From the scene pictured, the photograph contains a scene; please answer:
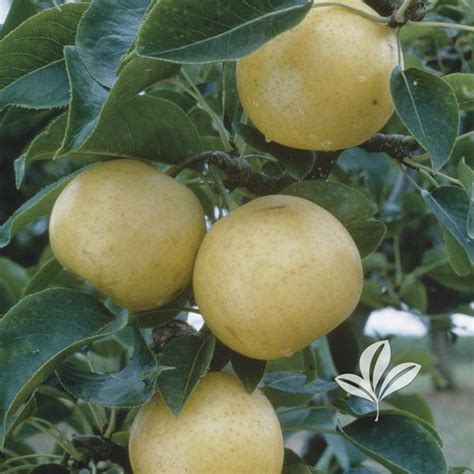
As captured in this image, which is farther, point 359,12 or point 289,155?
point 289,155

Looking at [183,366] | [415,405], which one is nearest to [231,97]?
[183,366]

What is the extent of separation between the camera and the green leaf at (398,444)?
82 centimetres

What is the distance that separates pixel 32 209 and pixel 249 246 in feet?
0.87

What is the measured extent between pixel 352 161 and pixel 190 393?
930 mm

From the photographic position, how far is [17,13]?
3.04 ft

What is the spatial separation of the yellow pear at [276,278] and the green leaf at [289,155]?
0.26 feet

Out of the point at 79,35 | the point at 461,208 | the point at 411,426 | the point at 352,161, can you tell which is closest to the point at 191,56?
the point at 79,35

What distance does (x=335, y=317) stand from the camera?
0.75m

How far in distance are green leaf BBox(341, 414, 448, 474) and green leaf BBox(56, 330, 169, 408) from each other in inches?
9.4

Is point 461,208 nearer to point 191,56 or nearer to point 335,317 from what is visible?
point 335,317

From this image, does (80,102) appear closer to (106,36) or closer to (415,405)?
(106,36)

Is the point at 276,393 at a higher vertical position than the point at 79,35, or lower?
lower

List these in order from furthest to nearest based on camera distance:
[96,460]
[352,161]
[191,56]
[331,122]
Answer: [352,161], [96,460], [331,122], [191,56]

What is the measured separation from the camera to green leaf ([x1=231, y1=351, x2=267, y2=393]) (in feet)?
2.68
